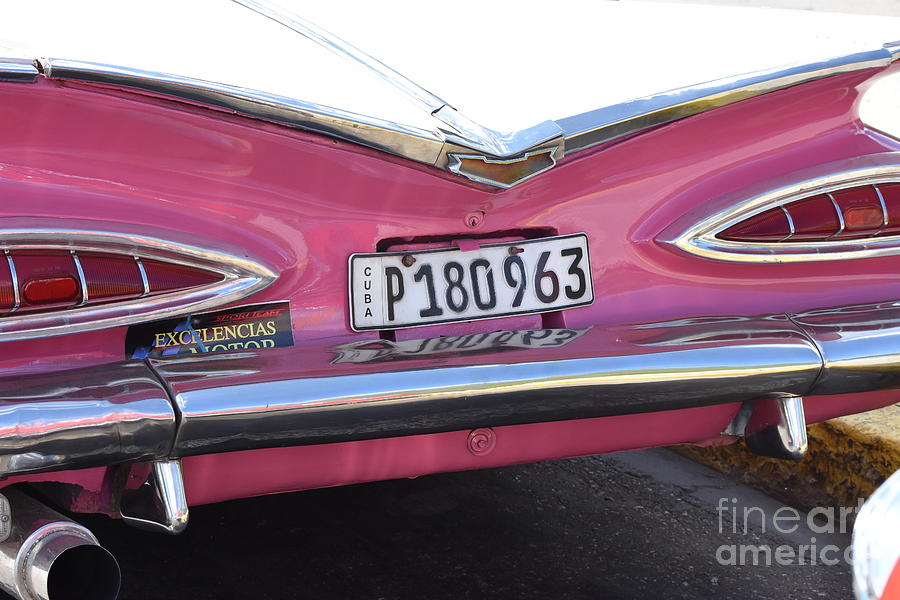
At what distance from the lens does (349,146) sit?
2033 mm

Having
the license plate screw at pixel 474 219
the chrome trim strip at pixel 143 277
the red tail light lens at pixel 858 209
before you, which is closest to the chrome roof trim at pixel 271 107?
the license plate screw at pixel 474 219

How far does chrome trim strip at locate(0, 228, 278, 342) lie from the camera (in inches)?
→ 72.2

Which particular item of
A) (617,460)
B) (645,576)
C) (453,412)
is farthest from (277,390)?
(617,460)

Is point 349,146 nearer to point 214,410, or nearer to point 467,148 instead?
point 467,148

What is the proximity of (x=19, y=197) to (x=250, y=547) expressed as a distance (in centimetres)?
138

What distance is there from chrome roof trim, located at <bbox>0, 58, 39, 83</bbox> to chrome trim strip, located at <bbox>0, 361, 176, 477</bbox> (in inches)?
20.5

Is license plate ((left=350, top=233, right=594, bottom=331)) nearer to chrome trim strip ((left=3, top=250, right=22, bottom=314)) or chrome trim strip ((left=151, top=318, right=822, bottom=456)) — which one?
chrome trim strip ((left=151, top=318, right=822, bottom=456))

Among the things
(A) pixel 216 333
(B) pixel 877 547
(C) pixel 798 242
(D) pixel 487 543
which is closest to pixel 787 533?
(D) pixel 487 543

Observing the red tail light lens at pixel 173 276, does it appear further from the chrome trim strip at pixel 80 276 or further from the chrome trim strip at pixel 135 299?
the chrome trim strip at pixel 80 276

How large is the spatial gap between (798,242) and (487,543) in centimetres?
121

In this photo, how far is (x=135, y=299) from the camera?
1.93 metres

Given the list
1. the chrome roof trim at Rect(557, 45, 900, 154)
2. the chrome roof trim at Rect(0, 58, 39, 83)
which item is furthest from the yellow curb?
the chrome roof trim at Rect(0, 58, 39, 83)

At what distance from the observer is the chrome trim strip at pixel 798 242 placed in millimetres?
2344

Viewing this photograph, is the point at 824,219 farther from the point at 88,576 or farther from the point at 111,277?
the point at 88,576
